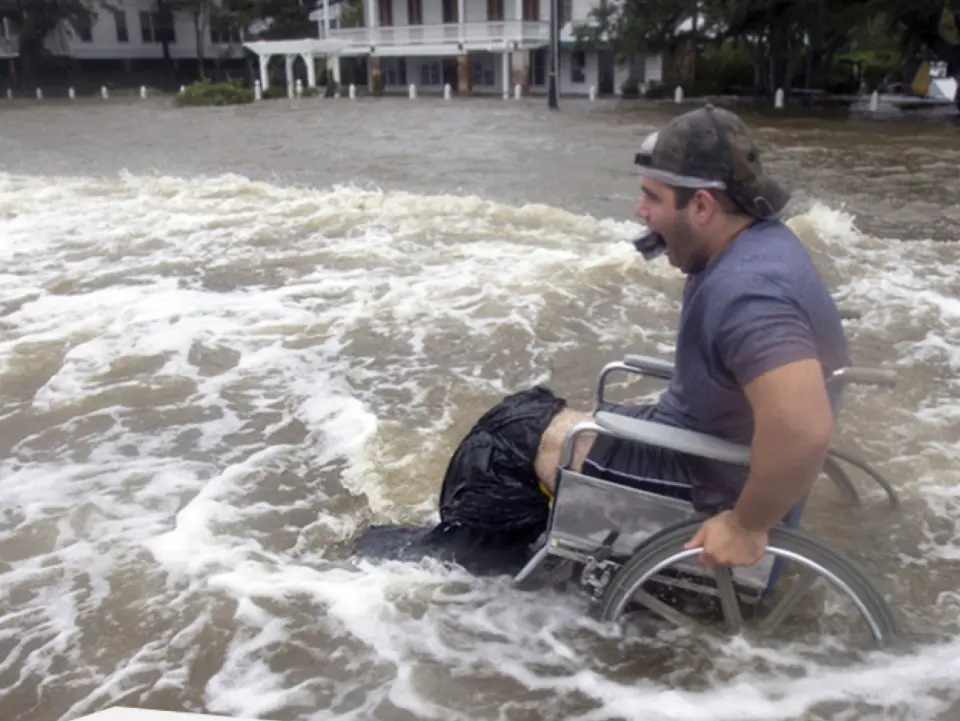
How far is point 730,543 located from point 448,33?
4878 cm

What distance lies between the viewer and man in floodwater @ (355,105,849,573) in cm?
235

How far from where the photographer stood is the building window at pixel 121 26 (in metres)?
62.6

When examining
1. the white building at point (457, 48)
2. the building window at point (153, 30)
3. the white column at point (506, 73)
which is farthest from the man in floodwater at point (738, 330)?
the building window at point (153, 30)

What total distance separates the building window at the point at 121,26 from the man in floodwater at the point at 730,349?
6803 cm

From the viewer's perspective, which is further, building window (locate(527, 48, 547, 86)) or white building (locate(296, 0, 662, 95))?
building window (locate(527, 48, 547, 86))

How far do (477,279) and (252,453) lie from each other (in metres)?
3.77

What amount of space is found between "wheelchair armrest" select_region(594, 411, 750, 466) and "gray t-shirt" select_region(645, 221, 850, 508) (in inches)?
3.8

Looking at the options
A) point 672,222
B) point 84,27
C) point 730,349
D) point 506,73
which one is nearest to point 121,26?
point 84,27

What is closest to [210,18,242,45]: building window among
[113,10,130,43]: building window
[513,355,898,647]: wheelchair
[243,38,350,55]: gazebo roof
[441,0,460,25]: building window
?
[113,10,130,43]: building window

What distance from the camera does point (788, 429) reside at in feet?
7.64

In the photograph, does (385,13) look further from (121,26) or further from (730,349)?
(730,349)

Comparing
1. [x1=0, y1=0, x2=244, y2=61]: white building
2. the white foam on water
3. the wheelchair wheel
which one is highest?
[x1=0, y1=0, x2=244, y2=61]: white building

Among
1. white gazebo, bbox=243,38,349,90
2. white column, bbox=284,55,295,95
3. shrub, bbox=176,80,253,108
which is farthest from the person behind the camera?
white gazebo, bbox=243,38,349,90

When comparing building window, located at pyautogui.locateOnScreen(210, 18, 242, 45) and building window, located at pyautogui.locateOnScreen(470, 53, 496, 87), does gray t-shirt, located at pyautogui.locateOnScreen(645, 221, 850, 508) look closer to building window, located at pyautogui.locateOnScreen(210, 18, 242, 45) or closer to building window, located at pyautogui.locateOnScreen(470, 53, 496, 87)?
building window, located at pyautogui.locateOnScreen(470, 53, 496, 87)
